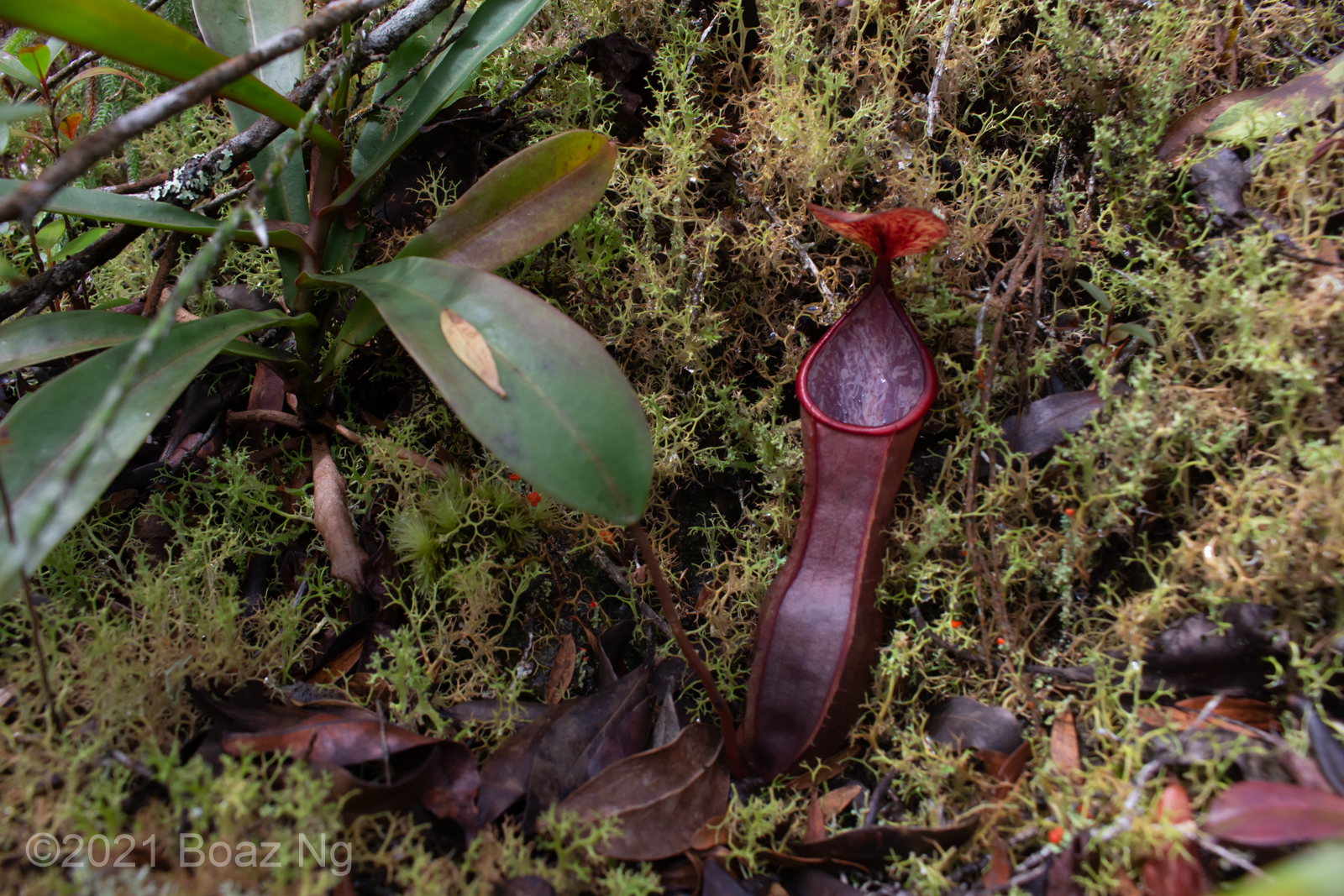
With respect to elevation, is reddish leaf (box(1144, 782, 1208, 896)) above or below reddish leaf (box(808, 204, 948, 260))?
below

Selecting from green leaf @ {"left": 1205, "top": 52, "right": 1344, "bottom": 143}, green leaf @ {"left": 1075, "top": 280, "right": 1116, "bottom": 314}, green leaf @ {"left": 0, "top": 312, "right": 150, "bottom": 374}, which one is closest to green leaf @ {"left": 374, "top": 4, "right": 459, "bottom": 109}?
green leaf @ {"left": 0, "top": 312, "right": 150, "bottom": 374}

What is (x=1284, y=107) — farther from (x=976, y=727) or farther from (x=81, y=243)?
(x=81, y=243)

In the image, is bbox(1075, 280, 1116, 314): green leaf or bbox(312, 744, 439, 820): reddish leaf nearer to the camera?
bbox(312, 744, 439, 820): reddish leaf

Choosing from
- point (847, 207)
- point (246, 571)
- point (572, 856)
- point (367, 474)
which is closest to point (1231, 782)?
point (572, 856)

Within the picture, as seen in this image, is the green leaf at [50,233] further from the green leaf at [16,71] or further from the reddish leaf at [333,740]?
the reddish leaf at [333,740]

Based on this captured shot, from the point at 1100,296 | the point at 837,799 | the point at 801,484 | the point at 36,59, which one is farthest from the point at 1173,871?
the point at 36,59

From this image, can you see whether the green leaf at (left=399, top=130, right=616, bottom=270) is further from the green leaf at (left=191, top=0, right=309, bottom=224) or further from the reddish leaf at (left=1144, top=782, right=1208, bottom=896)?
the reddish leaf at (left=1144, top=782, right=1208, bottom=896)

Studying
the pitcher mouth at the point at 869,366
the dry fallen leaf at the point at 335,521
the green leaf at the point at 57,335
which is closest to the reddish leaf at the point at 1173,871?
the pitcher mouth at the point at 869,366

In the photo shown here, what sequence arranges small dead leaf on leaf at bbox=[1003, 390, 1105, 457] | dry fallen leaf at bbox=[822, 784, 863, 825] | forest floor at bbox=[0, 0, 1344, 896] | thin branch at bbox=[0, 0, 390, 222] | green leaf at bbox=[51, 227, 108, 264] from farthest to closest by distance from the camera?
1. green leaf at bbox=[51, 227, 108, 264]
2. small dead leaf on leaf at bbox=[1003, 390, 1105, 457]
3. dry fallen leaf at bbox=[822, 784, 863, 825]
4. forest floor at bbox=[0, 0, 1344, 896]
5. thin branch at bbox=[0, 0, 390, 222]
